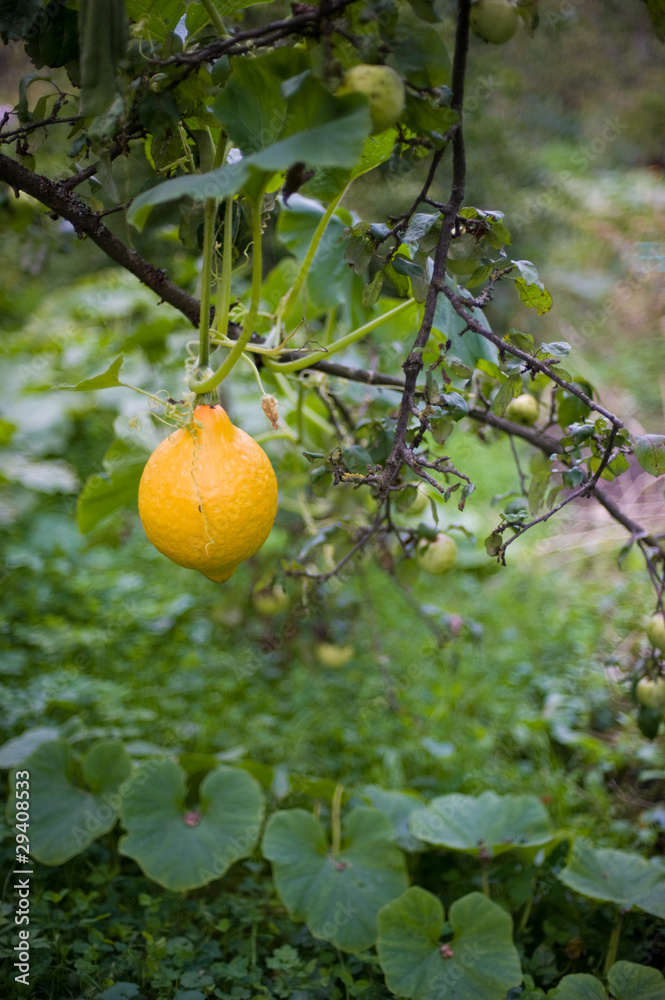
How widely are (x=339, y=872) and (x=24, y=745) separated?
0.68 m

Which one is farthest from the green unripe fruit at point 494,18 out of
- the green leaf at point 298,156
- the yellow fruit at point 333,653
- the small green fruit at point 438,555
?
the yellow fruit at point 333,653

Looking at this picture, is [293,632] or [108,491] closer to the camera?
[108,491]

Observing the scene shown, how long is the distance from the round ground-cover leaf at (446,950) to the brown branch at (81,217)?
0.93 metres

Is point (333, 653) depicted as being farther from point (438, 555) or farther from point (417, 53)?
point (417, 53)

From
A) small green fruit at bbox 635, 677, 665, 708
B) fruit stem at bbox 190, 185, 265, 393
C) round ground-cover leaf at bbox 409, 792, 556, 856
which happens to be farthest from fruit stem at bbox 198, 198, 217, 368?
round ground-cover leaf at bbox 409, 792, 556, 856

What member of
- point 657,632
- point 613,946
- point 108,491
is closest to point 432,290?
point 657,632

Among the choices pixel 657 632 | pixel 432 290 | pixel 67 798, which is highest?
pixel 432 290

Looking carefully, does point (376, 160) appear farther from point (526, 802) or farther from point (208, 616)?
point (208, 616)

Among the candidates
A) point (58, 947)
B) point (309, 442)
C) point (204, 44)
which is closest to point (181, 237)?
point (204, 44)

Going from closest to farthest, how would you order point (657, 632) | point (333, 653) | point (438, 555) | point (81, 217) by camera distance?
point (81, 217), point (657, 632), point (438, 555), point (333, 653)

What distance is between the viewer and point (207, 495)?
2.22 feet

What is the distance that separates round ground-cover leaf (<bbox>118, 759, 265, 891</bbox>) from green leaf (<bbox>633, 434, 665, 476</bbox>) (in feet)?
2.86

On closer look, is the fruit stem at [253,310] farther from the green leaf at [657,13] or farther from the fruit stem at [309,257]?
the green leaf at [657,13]

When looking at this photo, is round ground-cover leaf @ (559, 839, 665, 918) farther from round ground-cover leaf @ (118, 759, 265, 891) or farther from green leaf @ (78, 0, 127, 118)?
green leaf @ (78, 0, 127, 118)
